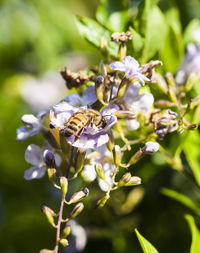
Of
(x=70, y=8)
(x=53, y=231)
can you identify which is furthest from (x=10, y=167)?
(x=70, y=8)

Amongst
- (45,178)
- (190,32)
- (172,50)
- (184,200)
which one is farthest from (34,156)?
(45,178)

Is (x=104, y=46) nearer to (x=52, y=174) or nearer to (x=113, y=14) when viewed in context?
(x=113, y=14)

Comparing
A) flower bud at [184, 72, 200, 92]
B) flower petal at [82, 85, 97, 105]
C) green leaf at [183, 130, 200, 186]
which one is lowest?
green leaf at [183, 130, 200, 186]

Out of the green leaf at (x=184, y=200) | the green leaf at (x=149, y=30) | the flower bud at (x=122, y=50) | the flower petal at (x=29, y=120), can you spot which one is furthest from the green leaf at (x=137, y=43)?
the green leaf at (x=184, y=200)

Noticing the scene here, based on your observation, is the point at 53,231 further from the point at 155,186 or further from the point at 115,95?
the point at 115,95

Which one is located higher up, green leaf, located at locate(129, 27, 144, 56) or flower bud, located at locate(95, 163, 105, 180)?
green leaf, located at locate(129, 27, 144, 56)

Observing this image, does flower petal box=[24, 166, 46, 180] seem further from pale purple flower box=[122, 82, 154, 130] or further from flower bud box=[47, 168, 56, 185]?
pale purple flower box=[122, 82, 154, 130]

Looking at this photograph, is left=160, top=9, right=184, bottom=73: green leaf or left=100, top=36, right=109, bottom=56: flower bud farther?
left=160, top=9, right=184, bottom=73: green leaf

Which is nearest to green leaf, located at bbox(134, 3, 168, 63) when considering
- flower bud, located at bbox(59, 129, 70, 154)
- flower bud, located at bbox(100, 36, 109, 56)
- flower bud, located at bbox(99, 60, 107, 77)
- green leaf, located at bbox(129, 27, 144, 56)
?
green leaf, located at bbox(129, 27, 144, 56)
